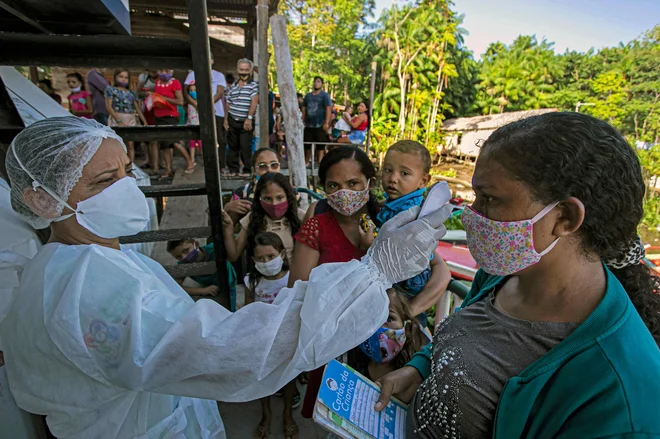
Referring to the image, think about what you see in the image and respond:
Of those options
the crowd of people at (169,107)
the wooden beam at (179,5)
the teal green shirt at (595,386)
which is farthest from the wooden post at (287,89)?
the teal green shirt at (595,386)

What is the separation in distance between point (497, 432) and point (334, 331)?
0.55m

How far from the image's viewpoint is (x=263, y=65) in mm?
5785

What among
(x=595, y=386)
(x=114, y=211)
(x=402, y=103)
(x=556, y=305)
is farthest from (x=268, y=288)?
(x=402, y=103)

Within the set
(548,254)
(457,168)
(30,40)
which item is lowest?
(457,168)

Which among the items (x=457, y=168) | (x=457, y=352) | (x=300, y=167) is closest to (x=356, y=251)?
(x=457, y=352)

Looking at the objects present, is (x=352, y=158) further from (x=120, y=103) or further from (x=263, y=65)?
(x=120, y=103)

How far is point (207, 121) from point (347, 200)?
1.07m

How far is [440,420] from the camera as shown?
1.16m

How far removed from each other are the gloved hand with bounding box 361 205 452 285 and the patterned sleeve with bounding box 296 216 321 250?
0.90 meters

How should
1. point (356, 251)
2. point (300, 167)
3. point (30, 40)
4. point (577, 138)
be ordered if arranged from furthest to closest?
1. point (300, 167)
2. point (356, 251)
3. point (30, 40)
4. point (577, 138)

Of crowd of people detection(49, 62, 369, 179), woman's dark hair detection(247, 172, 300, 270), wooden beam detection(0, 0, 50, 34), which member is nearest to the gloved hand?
woman's dark hair detection(247, 172, 300, 270)

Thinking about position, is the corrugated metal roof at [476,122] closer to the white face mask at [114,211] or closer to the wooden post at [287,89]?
the wooden post at [287,89]

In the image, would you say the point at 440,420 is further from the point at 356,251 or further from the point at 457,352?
the point at 356,251

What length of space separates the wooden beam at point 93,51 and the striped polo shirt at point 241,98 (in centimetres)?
430
